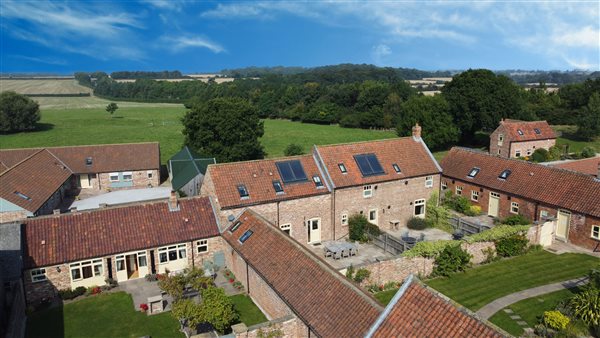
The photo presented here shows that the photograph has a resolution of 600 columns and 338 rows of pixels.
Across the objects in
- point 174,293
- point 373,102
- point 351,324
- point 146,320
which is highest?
point 373,102

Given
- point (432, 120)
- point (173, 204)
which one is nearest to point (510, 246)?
point (173, 204)

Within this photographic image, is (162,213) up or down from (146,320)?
up

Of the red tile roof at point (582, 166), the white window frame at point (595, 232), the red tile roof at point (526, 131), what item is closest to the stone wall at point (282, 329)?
the white window frame at point (595, 232)

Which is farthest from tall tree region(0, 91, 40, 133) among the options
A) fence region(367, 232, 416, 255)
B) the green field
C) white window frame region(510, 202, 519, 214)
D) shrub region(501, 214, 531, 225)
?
shrub region(501, 214, 531, 225)

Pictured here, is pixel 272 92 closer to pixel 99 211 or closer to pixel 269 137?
pixel 269 137

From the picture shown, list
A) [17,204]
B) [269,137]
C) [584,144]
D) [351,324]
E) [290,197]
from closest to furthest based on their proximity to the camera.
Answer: [351,324] → [290,197] → [17,204] → [584,144] → [269,137]

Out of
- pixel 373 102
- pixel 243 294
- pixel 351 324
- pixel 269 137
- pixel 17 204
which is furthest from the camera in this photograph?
pixel 373 102

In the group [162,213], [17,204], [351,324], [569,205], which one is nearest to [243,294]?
[162,213]
